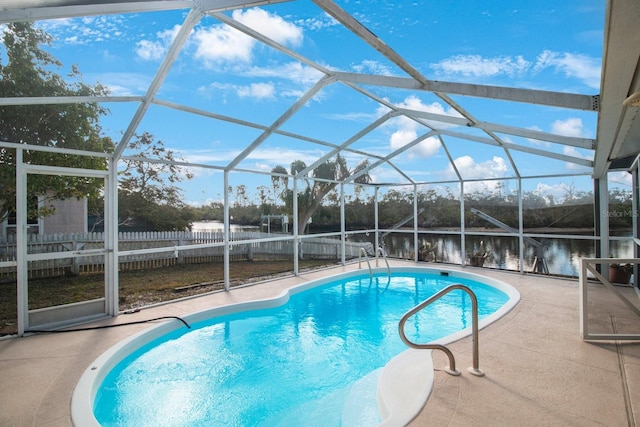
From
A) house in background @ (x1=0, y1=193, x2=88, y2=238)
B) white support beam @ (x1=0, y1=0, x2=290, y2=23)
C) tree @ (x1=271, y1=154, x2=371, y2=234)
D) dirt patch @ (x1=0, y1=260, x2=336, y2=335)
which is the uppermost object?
white support beam @ (x1=0, y1=0, x2=290, y2=23)

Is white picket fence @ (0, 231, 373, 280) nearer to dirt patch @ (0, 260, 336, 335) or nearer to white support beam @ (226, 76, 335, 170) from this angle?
dirt patch @ (0, 260, 336, 335)

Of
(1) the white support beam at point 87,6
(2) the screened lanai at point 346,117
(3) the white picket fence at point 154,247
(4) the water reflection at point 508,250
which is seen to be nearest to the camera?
(1) the white support beam at point 87,6

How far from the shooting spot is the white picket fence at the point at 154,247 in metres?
5.61

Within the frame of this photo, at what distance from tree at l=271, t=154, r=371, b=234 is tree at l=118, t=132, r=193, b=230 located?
284 cm

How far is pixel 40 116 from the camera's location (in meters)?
4.62

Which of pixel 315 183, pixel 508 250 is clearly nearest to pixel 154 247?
pixel 315 183

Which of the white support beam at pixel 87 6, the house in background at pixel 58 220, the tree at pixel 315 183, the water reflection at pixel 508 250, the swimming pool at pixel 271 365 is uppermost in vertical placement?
the white support beam at pixel 87 6

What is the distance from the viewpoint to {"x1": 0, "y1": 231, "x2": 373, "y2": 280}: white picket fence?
5605 millimetres

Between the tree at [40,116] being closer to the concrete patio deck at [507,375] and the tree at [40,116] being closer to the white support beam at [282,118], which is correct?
the white support beam at [282,118]

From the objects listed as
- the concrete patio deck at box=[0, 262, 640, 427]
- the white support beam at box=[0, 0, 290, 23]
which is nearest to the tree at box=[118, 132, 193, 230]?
the concrete patio deck at box=[0, 262, 640, 427]

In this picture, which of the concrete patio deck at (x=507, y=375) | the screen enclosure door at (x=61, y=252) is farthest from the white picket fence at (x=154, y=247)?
the concrete patio deck at (x=507, y=375)

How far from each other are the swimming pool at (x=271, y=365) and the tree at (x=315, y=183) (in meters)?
3.59

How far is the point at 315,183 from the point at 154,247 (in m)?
4.94

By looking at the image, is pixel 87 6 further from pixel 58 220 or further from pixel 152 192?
pixel 152 192
